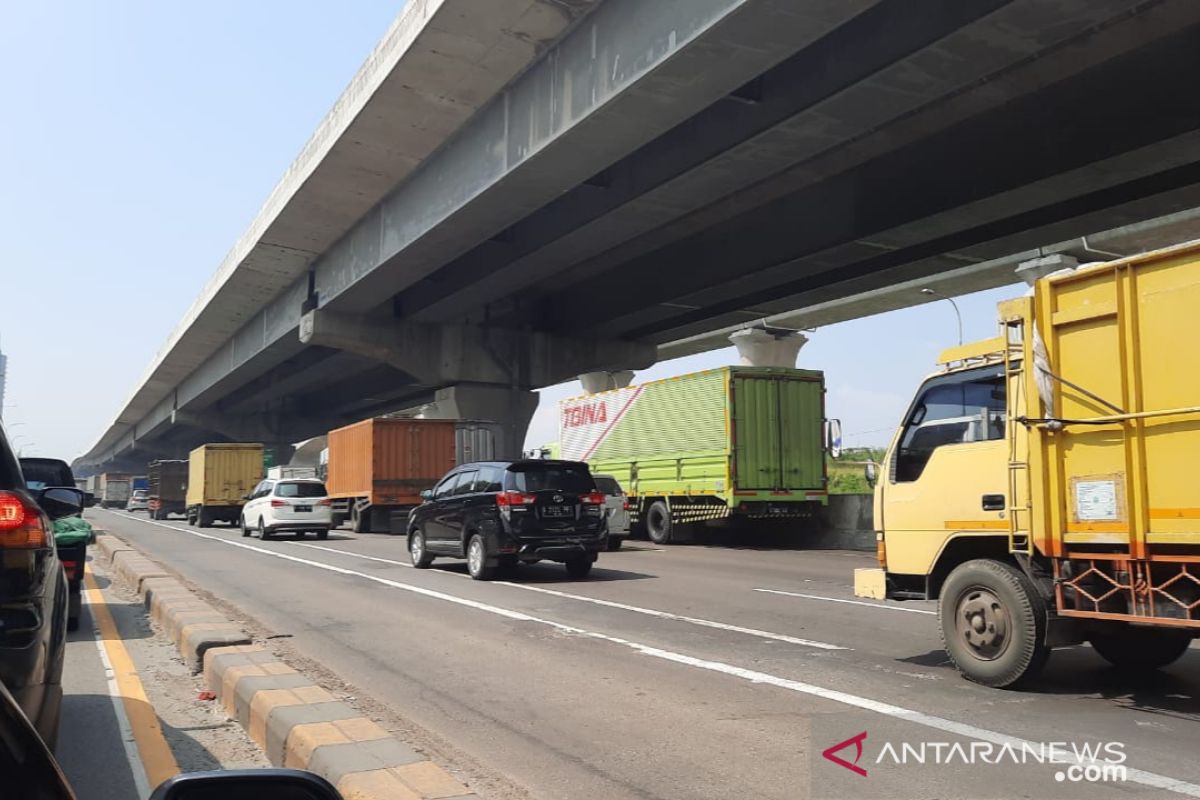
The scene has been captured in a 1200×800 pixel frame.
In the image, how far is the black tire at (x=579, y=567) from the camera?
15.4m

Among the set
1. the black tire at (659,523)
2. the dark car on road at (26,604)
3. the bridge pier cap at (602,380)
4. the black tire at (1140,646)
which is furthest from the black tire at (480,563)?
the bridge pier cap at (602,380)

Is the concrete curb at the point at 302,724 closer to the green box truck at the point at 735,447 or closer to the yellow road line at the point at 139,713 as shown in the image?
the yellow road line at the point at 139,713

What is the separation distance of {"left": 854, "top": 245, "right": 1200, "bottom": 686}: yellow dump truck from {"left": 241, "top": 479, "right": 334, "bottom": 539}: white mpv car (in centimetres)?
2183

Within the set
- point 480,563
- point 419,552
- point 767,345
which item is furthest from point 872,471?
point 767,345

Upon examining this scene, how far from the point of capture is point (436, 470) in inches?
1228

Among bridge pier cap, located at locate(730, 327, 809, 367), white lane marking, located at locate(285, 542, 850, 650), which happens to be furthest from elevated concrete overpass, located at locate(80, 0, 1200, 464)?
white lane marking, located at locate(285, 542, 850, 650)

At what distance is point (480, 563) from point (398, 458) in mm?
16335

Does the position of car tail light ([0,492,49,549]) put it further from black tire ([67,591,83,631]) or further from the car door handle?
black tire ([67,591,83,631])

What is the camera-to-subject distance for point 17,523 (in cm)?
448

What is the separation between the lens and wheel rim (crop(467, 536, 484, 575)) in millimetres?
14656

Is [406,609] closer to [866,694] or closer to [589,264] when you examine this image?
[866,694]

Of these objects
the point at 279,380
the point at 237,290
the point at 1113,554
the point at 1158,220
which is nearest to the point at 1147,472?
the point at 1113,554

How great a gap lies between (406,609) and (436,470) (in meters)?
19.7

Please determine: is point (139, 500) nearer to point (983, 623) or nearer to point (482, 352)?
point (482, 352)
